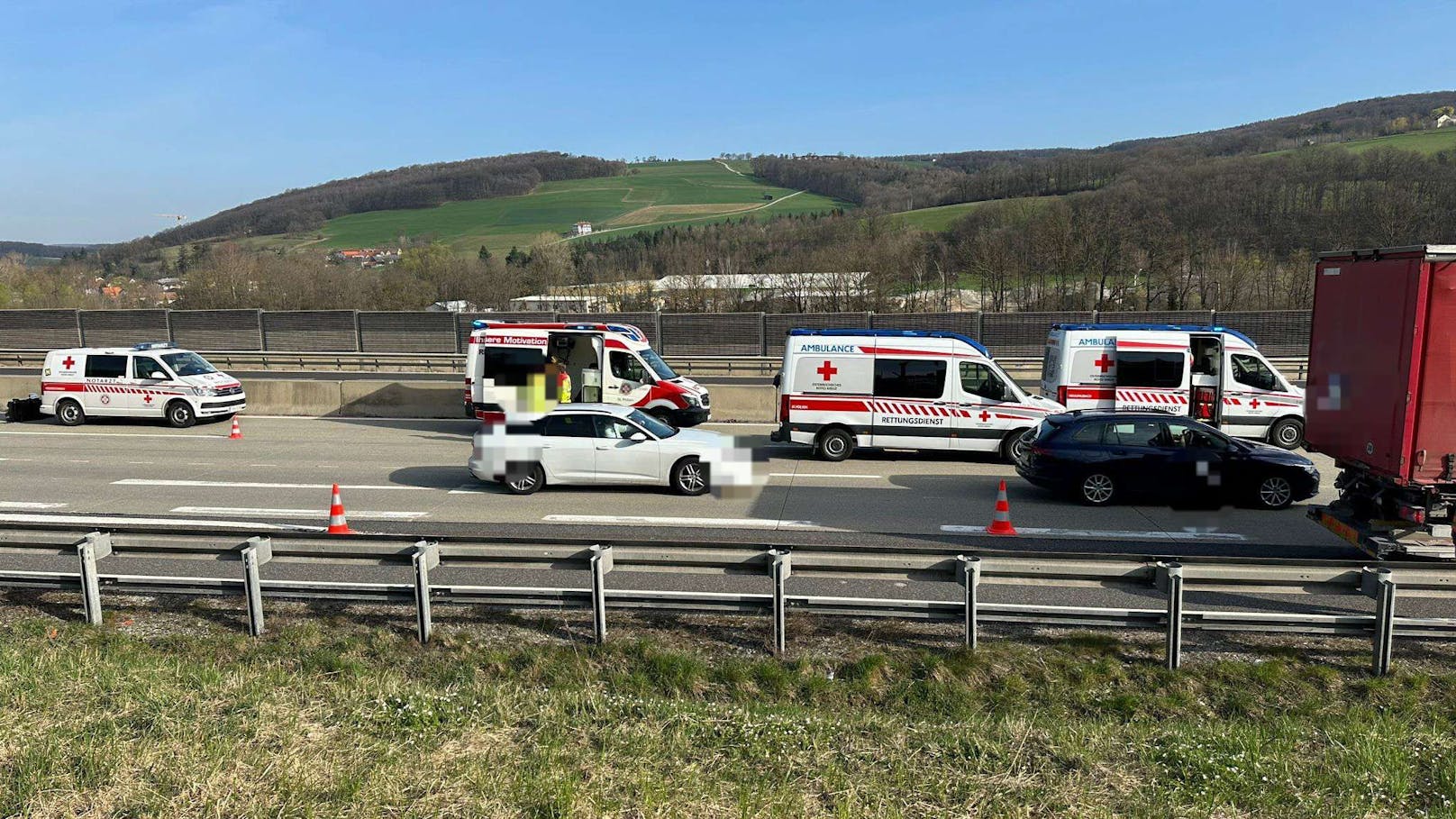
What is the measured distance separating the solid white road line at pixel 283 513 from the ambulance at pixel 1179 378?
1229 centimetres

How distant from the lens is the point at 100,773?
16.7 feet

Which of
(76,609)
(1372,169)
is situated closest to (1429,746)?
(76,609)

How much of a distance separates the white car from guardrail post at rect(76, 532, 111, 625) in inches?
254

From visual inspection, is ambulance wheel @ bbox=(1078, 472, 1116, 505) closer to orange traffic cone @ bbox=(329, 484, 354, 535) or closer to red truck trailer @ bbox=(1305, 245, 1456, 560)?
red truck trailer @ bbox=(1305, 245, 1456, 560)

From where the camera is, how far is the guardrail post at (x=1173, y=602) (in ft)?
23.4

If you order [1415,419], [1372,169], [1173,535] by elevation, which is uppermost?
[1372,169]

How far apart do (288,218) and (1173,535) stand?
136963 millimetres

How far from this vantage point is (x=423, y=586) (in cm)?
786

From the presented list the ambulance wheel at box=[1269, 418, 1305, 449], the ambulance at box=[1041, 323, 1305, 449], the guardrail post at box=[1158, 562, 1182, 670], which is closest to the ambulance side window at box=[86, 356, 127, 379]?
the ambulance at box=[1041, 323, 1305, 449]

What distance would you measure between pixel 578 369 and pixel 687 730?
49.5 ft

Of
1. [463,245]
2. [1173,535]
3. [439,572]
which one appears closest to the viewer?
[439,572]

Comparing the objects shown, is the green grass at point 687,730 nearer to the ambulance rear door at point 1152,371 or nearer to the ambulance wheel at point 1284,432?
the ambulance rear door at point 1152,371

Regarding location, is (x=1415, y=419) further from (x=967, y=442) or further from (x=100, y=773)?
(x=100, y=773)

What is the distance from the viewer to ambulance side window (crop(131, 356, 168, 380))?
21.6 meters
